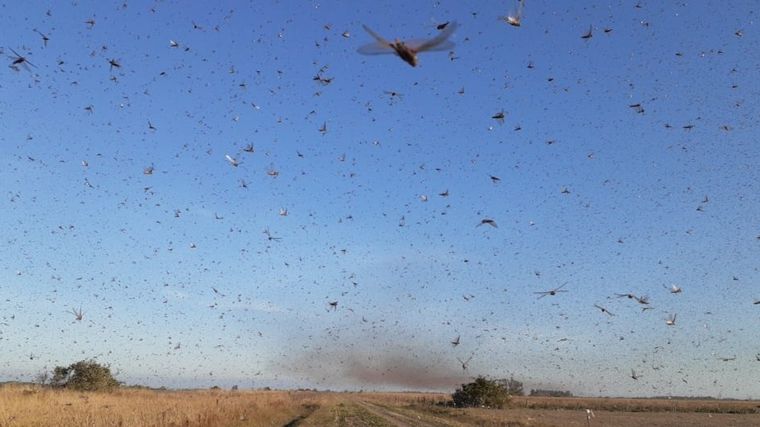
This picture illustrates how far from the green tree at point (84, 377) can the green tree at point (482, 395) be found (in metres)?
48.5

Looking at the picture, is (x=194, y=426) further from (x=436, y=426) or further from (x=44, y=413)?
(x=436, y=426)

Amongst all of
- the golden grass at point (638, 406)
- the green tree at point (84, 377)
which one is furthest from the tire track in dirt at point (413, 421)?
the golden grass at point (638, 406)

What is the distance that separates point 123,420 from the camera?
69.3ft

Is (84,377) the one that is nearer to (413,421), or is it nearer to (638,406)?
(413,421)

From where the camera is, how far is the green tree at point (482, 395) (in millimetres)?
80562

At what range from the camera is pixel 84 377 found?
55875 mm

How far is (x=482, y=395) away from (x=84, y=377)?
2079 inches

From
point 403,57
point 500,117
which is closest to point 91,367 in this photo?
point 500,117

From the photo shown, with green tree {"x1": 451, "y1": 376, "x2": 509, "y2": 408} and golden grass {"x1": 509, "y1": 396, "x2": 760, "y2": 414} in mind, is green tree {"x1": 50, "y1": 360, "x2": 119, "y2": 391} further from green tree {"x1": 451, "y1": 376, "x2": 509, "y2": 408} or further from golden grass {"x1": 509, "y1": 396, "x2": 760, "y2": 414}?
golden grass {"x1": 509, "y1": 396, "x2": 760, "y2": 414}

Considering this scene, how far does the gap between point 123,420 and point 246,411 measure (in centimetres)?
1548

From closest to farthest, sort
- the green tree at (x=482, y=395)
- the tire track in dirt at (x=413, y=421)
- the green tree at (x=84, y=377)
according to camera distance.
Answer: the tire track in dirt at (x=413, y=421) < the green tree at (x=84, y=377) < the green tree at (x=482, y=395)

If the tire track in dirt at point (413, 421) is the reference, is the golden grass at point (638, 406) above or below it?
below

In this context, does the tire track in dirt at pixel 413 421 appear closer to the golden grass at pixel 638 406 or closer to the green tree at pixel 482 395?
the green tree at pixel 482 395

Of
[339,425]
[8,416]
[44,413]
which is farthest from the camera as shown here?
[339,425]
